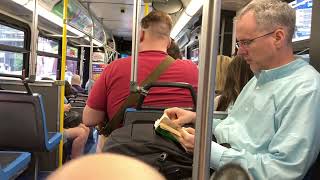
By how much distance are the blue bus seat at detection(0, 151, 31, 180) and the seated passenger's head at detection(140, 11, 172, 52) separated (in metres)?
1.25

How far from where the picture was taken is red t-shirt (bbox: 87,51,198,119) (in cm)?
231

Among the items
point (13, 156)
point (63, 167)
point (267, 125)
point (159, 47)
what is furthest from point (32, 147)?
point (63, 167)

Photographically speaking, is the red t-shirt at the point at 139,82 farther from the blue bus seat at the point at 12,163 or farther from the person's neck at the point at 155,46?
the blue bus seat at the point at 12,163

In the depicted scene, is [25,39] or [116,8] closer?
[25,39]

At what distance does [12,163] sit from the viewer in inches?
109

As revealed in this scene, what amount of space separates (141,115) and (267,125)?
2.79 feet

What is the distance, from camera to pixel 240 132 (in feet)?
4.77

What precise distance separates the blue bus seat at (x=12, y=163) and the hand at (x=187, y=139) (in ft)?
4.88

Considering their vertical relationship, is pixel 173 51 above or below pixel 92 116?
above

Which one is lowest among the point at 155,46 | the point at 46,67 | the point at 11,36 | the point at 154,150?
the point at 154,150

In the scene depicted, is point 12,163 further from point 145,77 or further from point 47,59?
point 47,59

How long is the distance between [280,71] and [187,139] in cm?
43

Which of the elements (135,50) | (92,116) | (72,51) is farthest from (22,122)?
(72,51)

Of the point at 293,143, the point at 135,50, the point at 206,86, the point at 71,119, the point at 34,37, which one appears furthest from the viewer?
the point at 71,119
